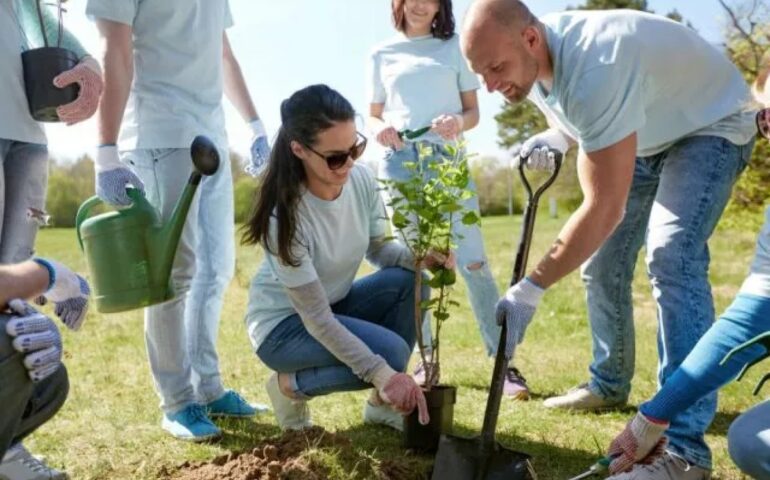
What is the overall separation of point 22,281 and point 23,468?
3.43 ft

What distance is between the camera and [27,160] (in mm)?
2645

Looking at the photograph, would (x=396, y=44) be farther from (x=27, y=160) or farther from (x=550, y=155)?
(x=27, y=160)

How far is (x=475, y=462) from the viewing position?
2375mm

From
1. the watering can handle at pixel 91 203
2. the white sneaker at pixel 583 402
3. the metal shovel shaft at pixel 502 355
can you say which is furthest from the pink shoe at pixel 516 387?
the watering can handle at pixel 91 203

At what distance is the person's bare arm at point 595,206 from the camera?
2.33 m

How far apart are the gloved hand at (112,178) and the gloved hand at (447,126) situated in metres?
1.41

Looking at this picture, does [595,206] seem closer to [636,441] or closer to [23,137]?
[636,441]

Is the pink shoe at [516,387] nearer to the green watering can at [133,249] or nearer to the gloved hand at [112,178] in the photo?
the green watering can at [133,249]

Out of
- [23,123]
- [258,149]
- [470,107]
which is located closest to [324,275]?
[258,149]

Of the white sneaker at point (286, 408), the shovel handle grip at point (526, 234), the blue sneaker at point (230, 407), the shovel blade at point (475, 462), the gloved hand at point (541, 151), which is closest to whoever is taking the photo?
the shovel blade at point (475, 462)

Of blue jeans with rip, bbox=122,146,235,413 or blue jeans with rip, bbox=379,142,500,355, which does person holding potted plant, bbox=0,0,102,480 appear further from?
blue jeans with rip, bbox=379,142,500,355

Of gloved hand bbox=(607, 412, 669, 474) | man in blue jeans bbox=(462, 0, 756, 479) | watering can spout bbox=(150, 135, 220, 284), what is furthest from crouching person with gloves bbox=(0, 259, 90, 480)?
gloved hand bbox=(607, 412, 669, 474)

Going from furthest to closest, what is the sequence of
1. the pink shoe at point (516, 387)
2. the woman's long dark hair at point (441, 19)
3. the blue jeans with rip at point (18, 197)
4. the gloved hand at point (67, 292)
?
the woman's long dark hair at point (441, 19)
the pink shoe at point (516, 387)
the blue jeans with rip at point (18, 197)
the gloved hand at point (67, 292)

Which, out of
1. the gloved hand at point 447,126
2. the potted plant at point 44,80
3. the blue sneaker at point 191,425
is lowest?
the blue sneaker at point 191,425
